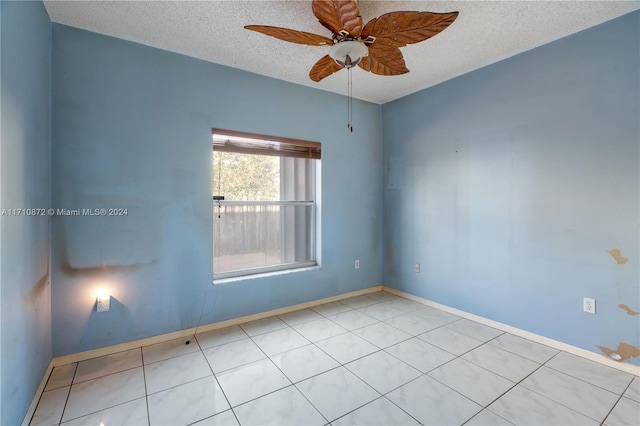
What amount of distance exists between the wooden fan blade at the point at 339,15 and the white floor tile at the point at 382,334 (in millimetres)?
2408

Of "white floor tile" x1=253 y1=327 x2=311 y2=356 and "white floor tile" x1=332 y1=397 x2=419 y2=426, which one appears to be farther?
"white floor tile" x1=253 y1=327 x2=311 y2=356

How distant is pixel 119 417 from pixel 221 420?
595mm

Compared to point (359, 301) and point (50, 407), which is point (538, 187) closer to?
point (359, 301)

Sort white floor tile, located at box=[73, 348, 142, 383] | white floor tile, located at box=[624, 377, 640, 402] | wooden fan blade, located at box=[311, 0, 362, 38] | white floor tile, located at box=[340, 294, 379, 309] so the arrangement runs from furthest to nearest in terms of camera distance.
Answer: white floor tile, located at box=[340, 294, 379, 309] < white floor tile, located at box=[73, 348, 142, 383] < white floor tile, located at box=[624, 377, 640, 402] < wooden fan blade, located at box=[311, 0, 362, 38]

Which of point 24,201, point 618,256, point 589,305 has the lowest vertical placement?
point 589,305

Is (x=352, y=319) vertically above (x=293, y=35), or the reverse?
(x=293, y=35)

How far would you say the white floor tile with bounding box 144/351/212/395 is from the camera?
198 centimetres

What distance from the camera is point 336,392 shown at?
74.0 inches

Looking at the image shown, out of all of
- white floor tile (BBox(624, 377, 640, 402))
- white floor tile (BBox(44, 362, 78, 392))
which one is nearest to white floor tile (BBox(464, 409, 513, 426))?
white floor tile (BBox(624, 377, 640, 402))

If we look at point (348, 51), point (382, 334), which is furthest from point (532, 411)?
point (348, 51)

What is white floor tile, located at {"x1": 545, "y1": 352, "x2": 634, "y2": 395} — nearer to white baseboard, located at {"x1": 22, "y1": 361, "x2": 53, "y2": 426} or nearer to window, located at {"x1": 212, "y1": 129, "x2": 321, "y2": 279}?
window, located at {"x1": 212, "y1": 129, "x2": 321, "y2": 279}

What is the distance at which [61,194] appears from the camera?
7.30ft

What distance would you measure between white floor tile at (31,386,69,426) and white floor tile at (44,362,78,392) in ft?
0.20

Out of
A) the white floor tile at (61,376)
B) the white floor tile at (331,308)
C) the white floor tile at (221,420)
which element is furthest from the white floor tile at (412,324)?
the white floor tile at (61,376)
